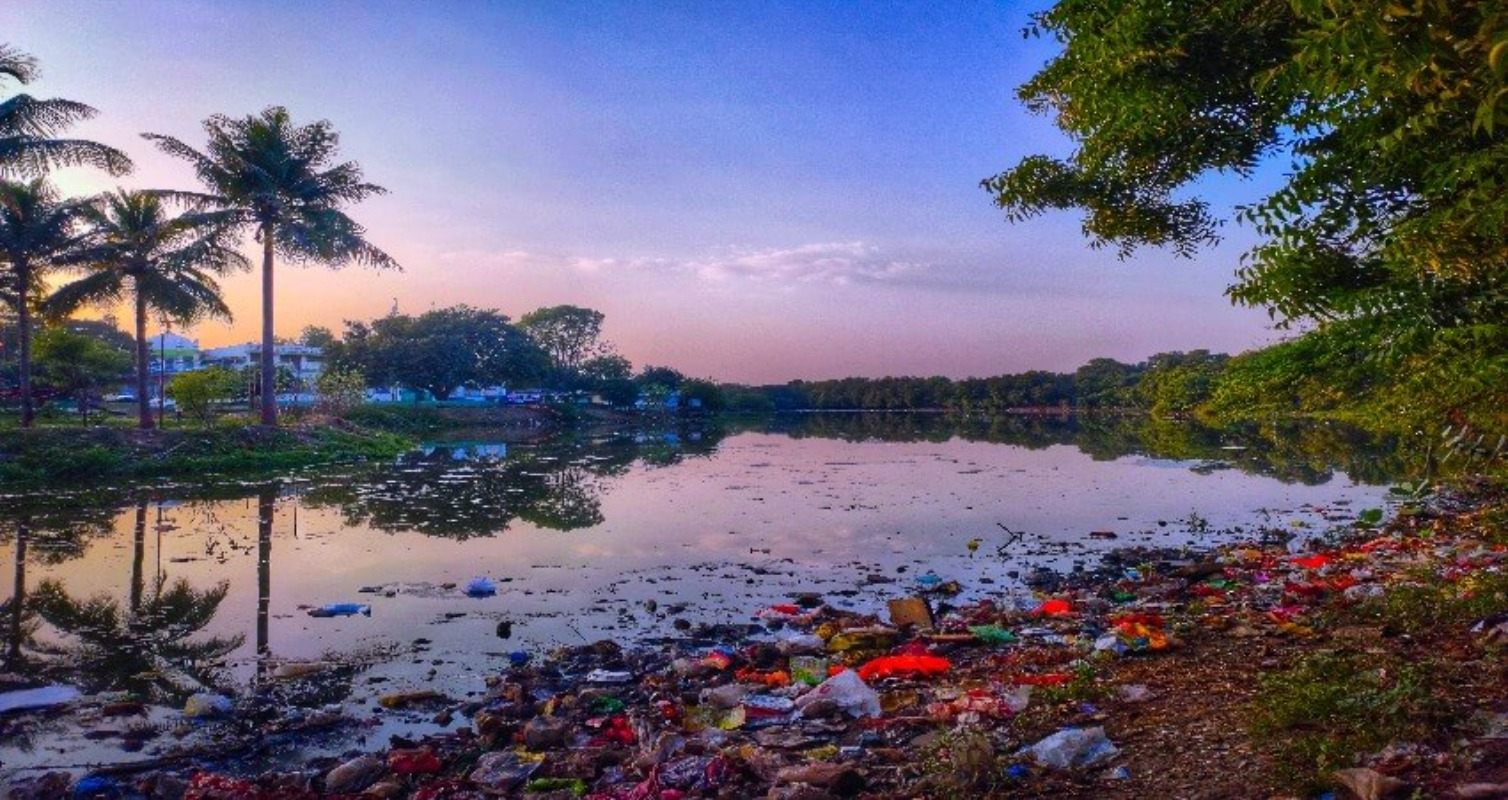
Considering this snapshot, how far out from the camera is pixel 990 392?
98000 millimetres

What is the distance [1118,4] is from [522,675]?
576 centimetres

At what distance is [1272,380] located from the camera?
6.26 meters

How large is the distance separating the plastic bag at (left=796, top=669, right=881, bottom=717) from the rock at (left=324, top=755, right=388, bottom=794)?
7.62 ft

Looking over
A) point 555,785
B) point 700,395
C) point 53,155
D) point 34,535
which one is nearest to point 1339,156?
point 555,785

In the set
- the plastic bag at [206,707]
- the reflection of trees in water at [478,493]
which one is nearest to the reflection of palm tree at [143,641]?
the plastic bag at [206,707]

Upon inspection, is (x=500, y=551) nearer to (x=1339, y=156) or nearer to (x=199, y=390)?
(x=1339, y=156)

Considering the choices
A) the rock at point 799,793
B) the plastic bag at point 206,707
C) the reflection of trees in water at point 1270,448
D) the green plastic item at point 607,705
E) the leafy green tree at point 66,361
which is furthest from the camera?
the leafy green tree at point 66,361

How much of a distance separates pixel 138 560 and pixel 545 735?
29.6ft

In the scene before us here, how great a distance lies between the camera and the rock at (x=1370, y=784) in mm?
3088

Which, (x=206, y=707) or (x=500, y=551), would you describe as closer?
(x=206, y=707)

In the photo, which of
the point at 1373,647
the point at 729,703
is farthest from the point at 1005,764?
the point at 1373,647

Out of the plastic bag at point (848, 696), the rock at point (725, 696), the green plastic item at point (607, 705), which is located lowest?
the green plastic item at point (607, 705)

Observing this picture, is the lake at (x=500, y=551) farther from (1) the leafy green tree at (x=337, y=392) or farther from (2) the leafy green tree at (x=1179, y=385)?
(2) the leafy green tree at (x=1179, y=385)

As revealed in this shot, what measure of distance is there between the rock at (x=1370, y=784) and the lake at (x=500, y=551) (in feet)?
16.2
